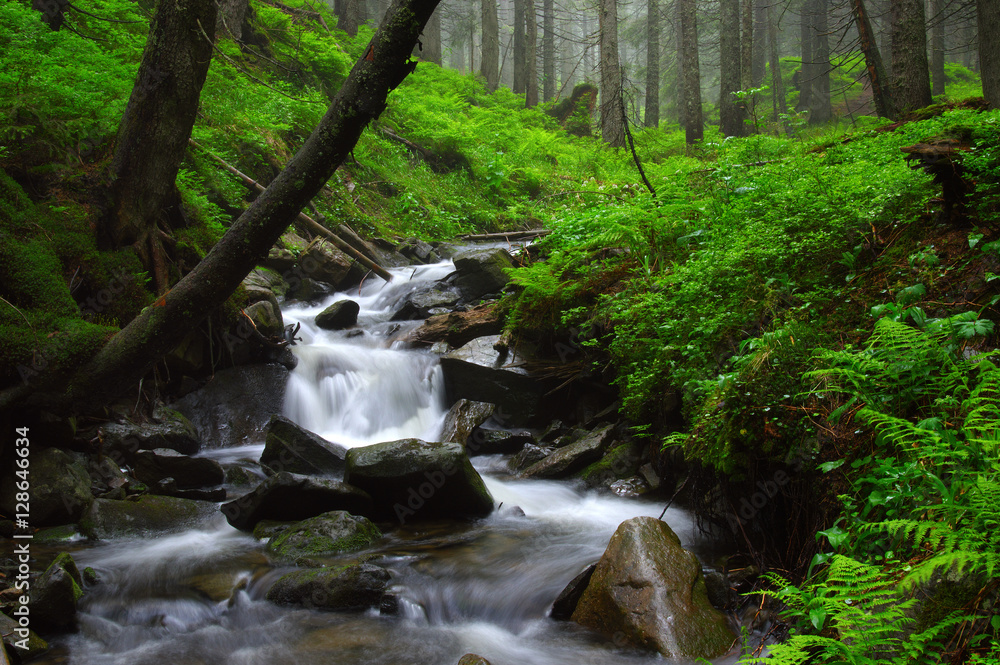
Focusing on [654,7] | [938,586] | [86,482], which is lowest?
[86,482]

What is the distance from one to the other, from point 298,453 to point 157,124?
3.73m

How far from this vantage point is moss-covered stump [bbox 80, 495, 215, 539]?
207 inches

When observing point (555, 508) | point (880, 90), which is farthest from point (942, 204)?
point (880, 90)

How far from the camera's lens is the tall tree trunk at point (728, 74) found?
56.8 feet

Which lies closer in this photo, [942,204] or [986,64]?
[942,204]

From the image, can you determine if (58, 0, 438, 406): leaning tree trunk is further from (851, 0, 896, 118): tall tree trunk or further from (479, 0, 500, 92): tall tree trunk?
(479, 0, 500, 92): tall tree trunk

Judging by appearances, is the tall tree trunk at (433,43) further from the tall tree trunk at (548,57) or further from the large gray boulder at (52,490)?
the large gray boulder at (52,490)

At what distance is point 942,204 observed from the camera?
4.29 metres

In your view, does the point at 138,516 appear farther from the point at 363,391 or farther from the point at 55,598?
the point at 363,391

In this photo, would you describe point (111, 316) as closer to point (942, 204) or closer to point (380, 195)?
point (942, 204)

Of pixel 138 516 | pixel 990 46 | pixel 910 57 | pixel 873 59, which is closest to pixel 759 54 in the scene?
pixel 873 59

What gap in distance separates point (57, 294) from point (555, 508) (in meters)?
5.19

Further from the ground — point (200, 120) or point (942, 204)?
point (200, 120)

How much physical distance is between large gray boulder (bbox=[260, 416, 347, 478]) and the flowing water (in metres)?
1.08
